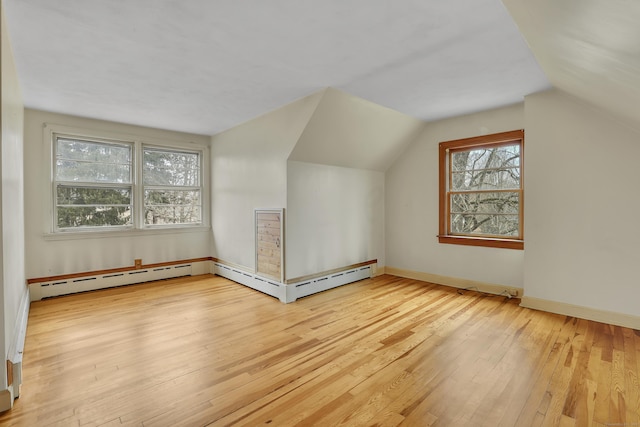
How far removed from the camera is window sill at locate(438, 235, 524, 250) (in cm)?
381

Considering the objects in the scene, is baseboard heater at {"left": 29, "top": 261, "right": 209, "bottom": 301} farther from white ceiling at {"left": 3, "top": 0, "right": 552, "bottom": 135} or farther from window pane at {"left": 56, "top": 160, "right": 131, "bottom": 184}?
white ceiling at {"left": 3, "top": 0, "right": 552, "bottom": 135}

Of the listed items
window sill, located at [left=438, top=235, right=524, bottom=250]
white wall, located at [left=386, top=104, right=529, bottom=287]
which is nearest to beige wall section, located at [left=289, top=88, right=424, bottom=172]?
white wall, located at [left=386, top=104, right=529, bottom=287]

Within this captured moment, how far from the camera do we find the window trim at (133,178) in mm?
3967

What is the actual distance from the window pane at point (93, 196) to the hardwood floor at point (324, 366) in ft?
4.82

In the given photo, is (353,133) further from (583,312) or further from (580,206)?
(583,312)

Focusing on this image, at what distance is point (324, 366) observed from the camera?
2238mm

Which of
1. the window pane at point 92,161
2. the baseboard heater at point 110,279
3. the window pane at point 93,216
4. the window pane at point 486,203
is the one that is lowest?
the baseboard heater at point 110,279

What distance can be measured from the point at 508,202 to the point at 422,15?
2.98m

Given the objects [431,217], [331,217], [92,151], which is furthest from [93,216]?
[431,217]

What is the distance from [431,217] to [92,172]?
16.8ft

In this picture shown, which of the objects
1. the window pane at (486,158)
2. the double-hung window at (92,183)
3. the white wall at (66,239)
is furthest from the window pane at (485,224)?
the double-hung window at (92,183)

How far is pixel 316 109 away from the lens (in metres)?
3.36

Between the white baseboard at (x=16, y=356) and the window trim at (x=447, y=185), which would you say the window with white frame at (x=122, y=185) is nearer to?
the white baseboard at (x=16, y=356)

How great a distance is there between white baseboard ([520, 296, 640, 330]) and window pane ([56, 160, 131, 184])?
19.0ft
